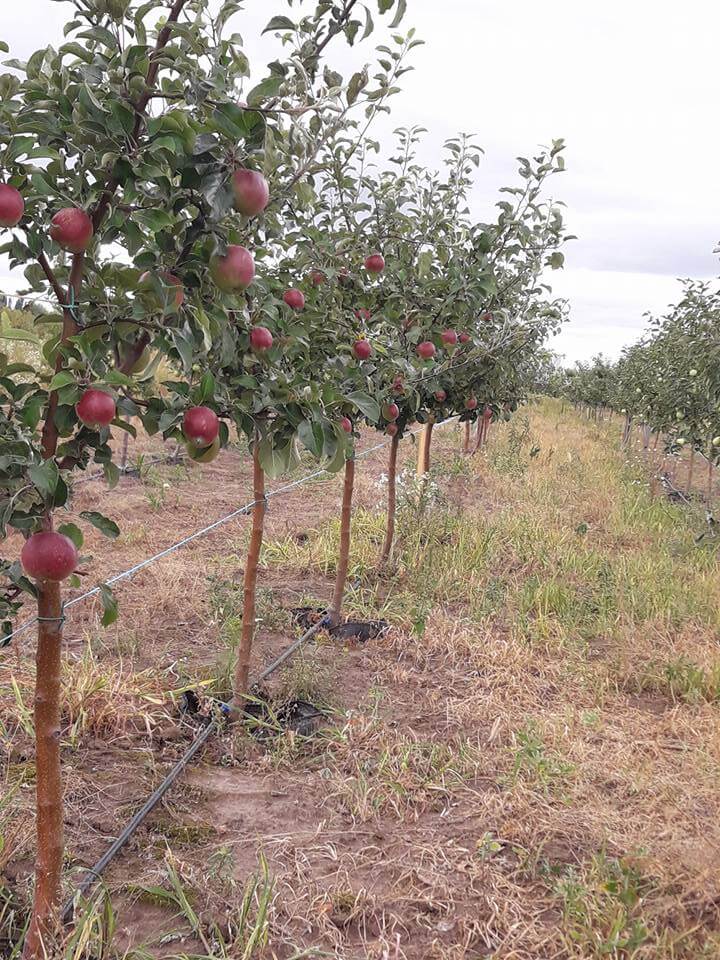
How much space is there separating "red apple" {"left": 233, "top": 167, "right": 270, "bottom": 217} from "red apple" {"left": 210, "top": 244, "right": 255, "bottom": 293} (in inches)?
3.7

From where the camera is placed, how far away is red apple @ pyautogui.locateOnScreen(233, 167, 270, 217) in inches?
53.2

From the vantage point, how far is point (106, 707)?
3.02 metres

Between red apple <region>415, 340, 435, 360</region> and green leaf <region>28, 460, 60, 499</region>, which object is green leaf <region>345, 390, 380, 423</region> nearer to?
green leaf <region>28, 460, 60, 499</region>

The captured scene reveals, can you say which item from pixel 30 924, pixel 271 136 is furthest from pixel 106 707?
pixel 271 136

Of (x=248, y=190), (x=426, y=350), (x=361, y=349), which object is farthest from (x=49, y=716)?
(x=426, y=350)

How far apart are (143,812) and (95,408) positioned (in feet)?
5.47

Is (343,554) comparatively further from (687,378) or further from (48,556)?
(687,378)

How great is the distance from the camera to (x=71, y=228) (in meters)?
1.39

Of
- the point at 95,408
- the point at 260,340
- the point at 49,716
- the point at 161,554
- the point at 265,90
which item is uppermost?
the point at 265,90

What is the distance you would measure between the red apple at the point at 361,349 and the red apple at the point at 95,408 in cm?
183

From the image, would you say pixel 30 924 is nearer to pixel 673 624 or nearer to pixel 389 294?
pixel 389 294

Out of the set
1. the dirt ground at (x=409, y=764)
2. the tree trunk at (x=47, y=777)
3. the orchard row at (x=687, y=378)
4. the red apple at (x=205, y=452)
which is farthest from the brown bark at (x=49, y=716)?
the orchard row at (x=687, y=378)

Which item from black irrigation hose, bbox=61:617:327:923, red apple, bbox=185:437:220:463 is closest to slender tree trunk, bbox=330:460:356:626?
black irrigation hose, bbox=61:617:327:923

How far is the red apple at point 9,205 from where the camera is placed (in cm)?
128
